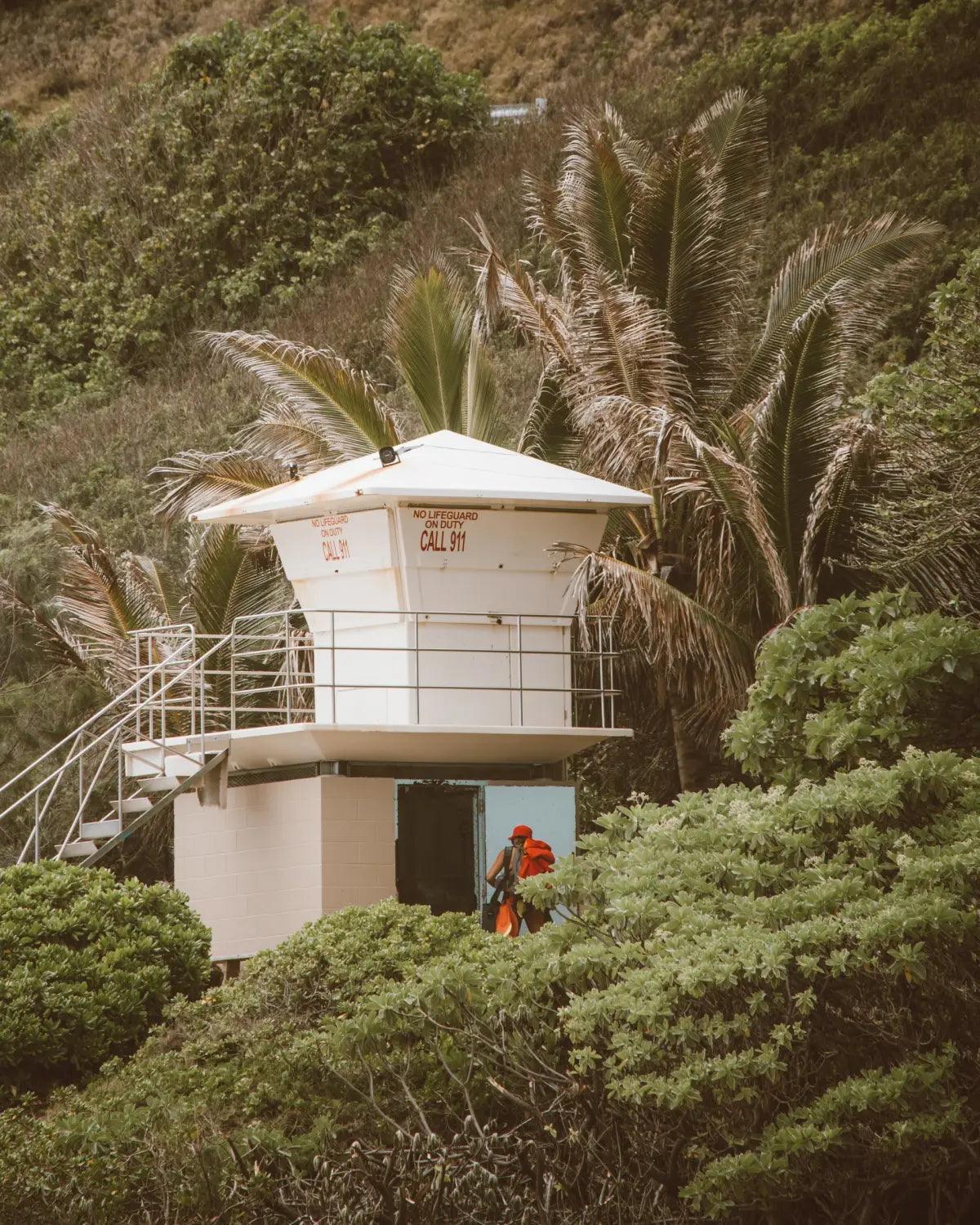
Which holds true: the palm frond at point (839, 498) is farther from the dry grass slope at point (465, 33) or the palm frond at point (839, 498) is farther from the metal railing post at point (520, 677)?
the dry grass slope at point (465, 33)

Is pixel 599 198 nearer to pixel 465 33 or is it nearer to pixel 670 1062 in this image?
pixel 670 1062

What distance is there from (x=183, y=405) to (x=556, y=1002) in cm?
2922

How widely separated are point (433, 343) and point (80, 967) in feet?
33.3

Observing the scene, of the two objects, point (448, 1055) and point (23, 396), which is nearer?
point (448, 1055)

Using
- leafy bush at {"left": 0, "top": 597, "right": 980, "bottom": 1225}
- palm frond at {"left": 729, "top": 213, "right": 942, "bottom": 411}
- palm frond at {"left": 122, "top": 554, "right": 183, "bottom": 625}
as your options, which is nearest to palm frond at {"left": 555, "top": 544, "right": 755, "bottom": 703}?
palm frond at {"left": 729, "top": 213, "right": 942, "bottom": 411}

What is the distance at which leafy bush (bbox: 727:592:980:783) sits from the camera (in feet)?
41.5

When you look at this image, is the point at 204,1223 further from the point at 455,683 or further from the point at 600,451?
the point at 600,451

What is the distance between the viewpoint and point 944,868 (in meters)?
10.6

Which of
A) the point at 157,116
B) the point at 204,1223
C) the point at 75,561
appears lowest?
the point at 204,1223

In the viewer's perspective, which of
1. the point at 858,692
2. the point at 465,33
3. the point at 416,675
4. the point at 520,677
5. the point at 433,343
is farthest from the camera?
the point at 465,33

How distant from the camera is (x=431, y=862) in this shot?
1994cm

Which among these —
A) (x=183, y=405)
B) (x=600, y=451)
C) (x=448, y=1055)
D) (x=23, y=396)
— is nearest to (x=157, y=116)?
(x=23, y=396)

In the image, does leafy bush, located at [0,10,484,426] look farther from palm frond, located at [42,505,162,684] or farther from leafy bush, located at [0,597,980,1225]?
leafy bush, located at [0,597,980,1225]

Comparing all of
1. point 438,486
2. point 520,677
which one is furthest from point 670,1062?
point 438,486
